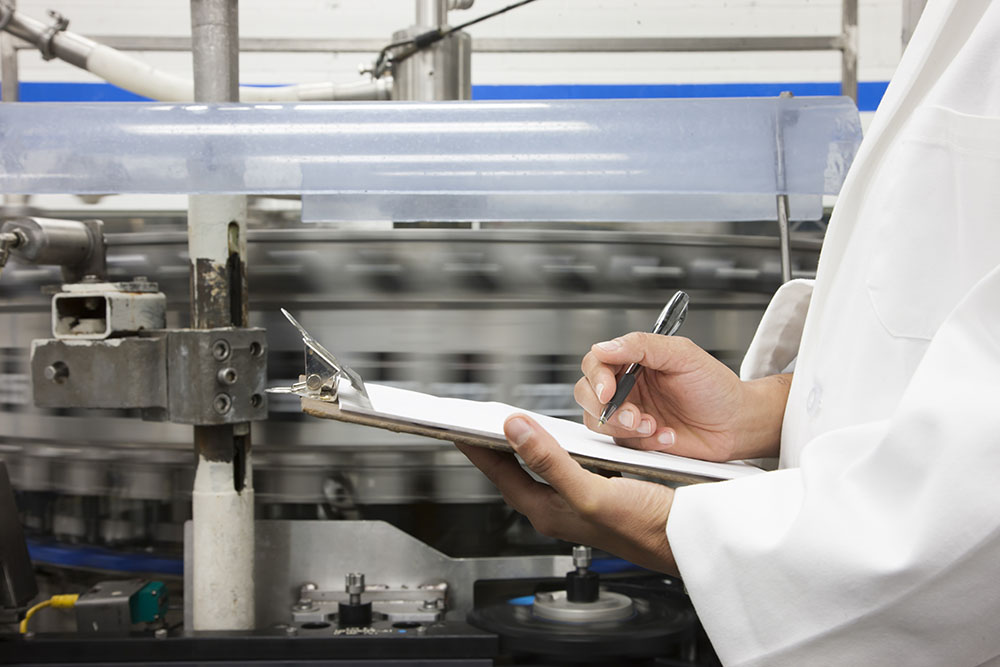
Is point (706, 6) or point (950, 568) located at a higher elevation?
point (706, 6)

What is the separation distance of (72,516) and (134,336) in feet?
1.04

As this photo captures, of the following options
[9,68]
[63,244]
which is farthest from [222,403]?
[9,68]

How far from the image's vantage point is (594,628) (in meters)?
0.90

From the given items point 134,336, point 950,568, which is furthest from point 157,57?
point 950,568

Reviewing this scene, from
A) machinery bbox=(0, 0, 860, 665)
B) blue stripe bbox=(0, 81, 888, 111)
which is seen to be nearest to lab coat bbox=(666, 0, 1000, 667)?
machinery bbox=(0, 0, 860, 665)

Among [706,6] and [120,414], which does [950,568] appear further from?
[706,6]

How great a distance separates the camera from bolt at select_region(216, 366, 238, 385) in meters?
0.88

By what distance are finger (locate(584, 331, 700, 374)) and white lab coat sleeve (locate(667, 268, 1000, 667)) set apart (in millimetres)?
182

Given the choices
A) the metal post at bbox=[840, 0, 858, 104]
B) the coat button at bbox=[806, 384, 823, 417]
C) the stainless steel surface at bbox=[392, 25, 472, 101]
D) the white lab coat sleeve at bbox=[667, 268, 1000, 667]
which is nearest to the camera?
the white lab coat sleeve at bbox=[667, 268, 1000, 667]

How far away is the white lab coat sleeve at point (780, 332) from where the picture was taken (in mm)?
733

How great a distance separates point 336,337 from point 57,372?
0.98ft

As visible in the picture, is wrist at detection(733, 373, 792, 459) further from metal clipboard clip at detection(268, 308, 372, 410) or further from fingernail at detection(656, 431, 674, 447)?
metal clipboard clip at detection(268, 308, 372, 410)

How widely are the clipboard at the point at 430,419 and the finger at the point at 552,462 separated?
0.04 feet

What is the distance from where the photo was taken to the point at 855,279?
1.78ft
